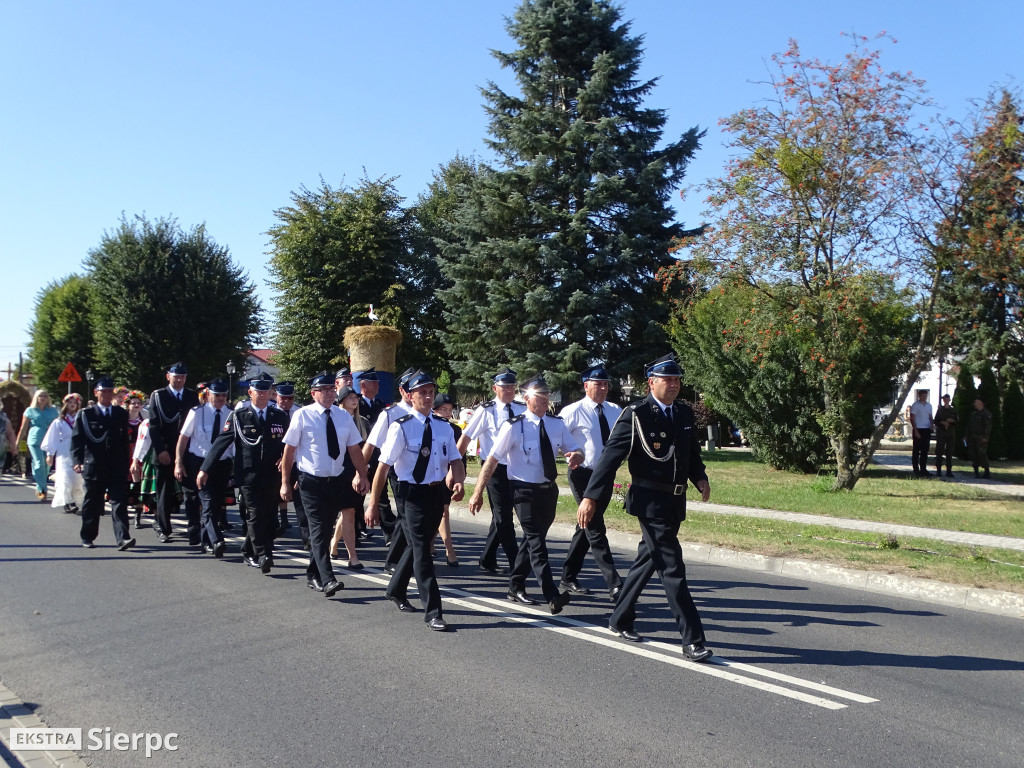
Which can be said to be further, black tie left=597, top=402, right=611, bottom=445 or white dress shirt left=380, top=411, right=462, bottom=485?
black tie left=597, top=402, right=611, bottom=445

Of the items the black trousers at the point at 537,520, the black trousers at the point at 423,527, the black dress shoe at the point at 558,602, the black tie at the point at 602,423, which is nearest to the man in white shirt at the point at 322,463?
the black trousers at the point at 423,527

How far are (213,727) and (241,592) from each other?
3538 mm

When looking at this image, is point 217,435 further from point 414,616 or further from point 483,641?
point 483,641

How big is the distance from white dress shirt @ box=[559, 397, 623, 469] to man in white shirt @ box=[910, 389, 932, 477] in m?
13.3

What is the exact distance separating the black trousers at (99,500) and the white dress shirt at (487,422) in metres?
4.36

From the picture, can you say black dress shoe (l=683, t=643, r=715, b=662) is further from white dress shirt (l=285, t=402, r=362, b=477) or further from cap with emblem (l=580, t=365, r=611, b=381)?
white dress shirt (l=285, t=402, r=362, b=477)

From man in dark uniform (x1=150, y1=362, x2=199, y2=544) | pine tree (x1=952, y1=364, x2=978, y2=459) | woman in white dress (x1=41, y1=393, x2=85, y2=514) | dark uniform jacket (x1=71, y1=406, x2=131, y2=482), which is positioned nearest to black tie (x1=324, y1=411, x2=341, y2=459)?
man in dark uniform (x1=150, y1=362, x2=199, y2=544)

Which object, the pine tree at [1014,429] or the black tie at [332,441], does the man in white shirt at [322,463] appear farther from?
the pine tree at [1014,429]

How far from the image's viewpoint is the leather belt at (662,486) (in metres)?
6.09

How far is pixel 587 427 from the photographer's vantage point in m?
8.20

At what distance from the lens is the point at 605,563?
7.79m

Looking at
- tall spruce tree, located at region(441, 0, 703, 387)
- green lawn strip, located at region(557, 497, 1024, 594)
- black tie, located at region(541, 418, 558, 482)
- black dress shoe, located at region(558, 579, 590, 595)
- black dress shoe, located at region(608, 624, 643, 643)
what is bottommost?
black dress shoe, located at region(608, 624, 643, 643)

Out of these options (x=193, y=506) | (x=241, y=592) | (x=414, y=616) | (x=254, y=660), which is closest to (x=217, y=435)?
(x=193, y=506)

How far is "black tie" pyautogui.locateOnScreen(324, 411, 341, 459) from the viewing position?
26.4ft
